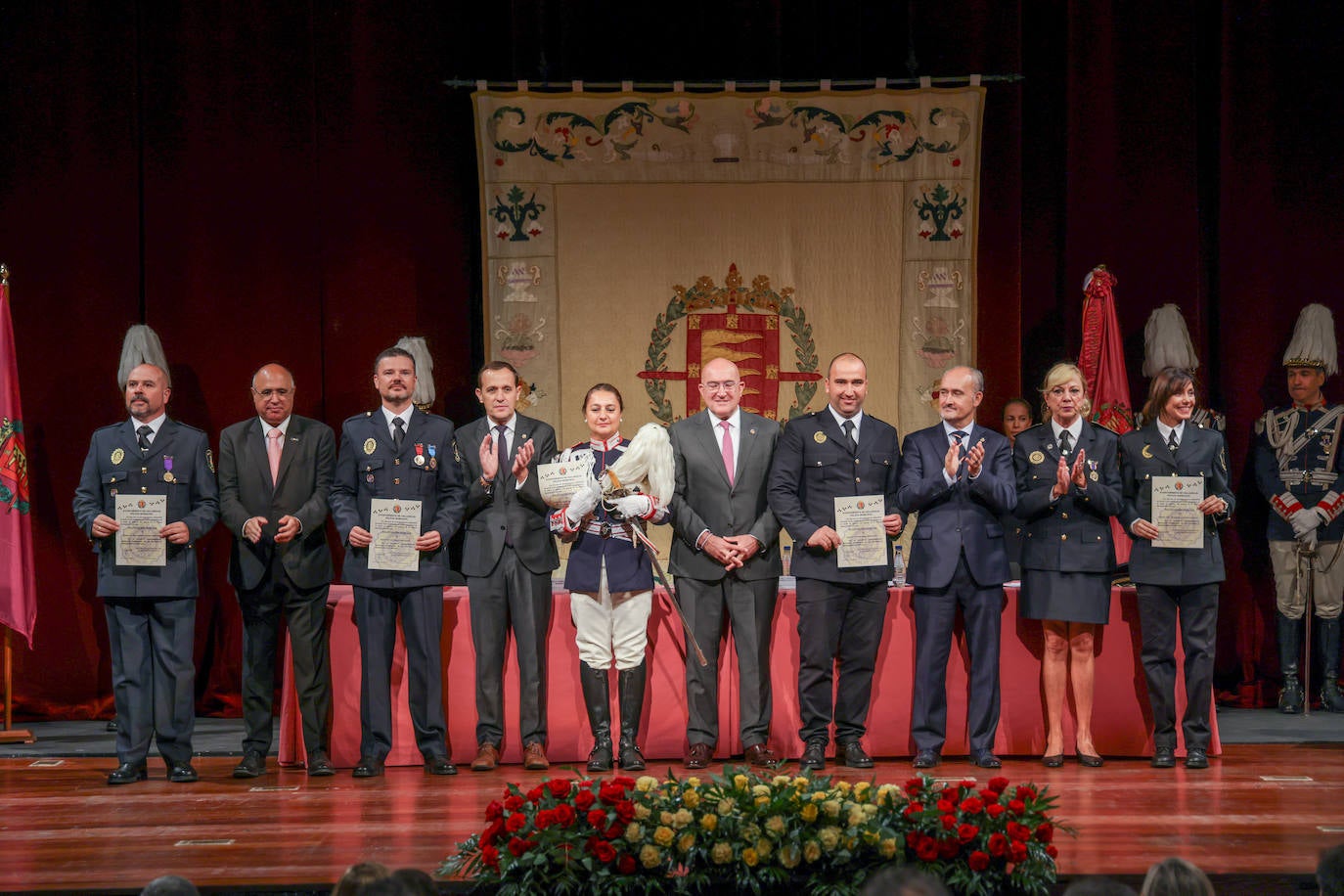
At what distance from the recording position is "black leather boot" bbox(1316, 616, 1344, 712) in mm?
7148

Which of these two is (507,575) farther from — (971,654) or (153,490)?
(971,654)

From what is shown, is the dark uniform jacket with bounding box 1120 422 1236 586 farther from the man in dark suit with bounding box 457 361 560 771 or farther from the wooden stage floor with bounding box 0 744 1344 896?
the man in dark suit with bounding box 457 361 560 771

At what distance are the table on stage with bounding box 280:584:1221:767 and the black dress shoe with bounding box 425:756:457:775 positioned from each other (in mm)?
169

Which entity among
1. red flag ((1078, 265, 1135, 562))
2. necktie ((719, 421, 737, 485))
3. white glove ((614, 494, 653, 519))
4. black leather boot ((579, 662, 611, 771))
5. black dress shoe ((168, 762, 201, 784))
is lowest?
black dress shoe ((168, 762, 201, 784))

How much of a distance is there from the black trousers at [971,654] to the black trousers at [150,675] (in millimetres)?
2974

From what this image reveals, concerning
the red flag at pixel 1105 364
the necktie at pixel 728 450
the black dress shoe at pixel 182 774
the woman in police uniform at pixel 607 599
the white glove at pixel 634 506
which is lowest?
the black dress shoe at pixel 182 774

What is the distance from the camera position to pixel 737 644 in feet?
18.1

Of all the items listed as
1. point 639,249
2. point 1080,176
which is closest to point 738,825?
point 639,249

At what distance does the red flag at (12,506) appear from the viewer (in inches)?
256

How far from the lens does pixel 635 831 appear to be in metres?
3.58

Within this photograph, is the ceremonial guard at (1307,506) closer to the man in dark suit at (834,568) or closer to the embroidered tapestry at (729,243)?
the embroidered tapestry at (729,243)

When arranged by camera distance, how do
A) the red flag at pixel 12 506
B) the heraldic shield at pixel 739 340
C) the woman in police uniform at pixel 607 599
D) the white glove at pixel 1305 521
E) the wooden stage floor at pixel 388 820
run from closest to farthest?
1. the wooden stage floor at pixel 388 820
2. the woman in police uniform at pixel 607 599
3. the red flag at pixel 12 506
4. the white glove at pixel 1305 521
5. the heraldic shield at pixel 739 340

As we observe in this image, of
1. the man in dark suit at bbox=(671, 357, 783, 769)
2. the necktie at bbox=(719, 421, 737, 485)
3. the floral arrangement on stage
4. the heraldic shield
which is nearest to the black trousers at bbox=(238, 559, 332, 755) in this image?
the man in dark suit at bbox=(671, 357, 783, 769)

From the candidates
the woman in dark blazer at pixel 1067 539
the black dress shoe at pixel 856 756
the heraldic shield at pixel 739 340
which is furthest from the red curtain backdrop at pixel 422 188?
the black dress shoe at pixel 856 756
